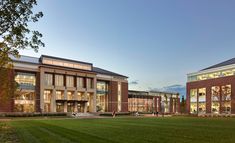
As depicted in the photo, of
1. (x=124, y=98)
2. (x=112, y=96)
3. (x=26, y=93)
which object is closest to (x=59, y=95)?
(x=26, y=93)

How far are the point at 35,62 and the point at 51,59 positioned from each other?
216 inches

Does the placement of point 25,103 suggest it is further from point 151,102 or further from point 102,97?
point 151,102

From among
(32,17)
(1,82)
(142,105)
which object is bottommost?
(142,105)

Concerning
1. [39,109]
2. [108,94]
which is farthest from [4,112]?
[108,94]

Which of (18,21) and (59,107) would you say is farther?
(59,107)

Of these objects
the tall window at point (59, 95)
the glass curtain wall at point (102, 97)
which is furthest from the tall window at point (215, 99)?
the tall window at point (59, 95)

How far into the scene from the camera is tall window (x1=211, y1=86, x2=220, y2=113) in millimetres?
106175

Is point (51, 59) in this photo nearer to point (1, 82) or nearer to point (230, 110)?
point (230, 110)

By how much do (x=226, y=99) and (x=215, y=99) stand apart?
5.58 m

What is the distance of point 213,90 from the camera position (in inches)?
4254

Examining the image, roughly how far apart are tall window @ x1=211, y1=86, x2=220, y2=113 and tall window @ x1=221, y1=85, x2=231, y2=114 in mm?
2374

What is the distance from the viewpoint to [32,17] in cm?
1669

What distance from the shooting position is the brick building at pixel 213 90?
100 m

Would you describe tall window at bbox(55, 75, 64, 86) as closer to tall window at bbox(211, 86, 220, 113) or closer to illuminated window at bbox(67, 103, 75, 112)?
illuminated window at bbox(67, 103, 75, 112)
